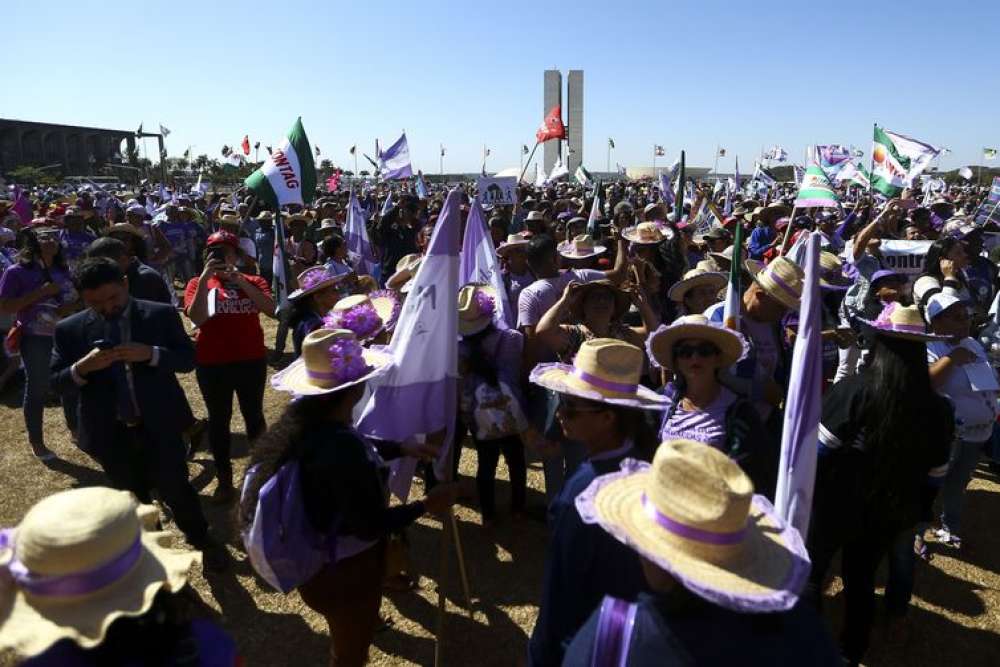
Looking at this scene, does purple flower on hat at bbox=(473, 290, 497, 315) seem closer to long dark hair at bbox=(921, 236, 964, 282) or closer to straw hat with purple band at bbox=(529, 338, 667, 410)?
straw hat with purple band at bbox=(529, 338, 667, 410)

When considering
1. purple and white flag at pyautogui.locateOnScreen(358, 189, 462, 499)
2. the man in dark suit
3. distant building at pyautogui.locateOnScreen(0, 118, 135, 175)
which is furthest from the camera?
distant building at pyautogui.locateOnScreen(0, 118, 135, 175)

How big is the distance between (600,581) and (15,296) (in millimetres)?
6157

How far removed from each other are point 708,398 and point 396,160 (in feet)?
44.3

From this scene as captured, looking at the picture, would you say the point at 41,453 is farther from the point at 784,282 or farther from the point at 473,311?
the point at 784,282

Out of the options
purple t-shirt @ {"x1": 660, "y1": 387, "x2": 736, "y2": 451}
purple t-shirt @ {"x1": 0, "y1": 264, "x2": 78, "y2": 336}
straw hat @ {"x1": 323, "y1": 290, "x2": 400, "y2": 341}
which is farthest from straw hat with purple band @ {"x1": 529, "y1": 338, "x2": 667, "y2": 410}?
purple t-shirt @ {"x1": 0, "y1": 264, "x2": 78, "y2": 336}

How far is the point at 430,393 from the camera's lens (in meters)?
3.69

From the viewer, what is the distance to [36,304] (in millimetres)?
5887

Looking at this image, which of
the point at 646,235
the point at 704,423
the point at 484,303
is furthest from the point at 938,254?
the point at 484,303

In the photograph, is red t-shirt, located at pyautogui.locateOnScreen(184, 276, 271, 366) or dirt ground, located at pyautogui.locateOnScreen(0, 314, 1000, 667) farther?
red t-shirt, located at pyautogui.locateOnScreen(184, 276, 271, 366)

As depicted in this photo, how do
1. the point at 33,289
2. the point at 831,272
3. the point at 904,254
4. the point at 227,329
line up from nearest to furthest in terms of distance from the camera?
the point at 227,329 < the point at 831,272 < the point at 33,289 < the point at 904,254

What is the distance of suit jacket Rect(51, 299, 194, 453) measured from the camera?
3.83 metres

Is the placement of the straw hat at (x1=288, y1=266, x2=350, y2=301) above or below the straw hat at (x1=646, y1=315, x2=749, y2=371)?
above

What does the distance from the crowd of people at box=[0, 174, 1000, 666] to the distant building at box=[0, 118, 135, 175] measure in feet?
229

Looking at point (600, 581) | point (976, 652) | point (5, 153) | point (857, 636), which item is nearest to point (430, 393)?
point (600, 581)
